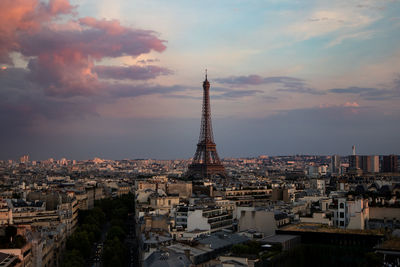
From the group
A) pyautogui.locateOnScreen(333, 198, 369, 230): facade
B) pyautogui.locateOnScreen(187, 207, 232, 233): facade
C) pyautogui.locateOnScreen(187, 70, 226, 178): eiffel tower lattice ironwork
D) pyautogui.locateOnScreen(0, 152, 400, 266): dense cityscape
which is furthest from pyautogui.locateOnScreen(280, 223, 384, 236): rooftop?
pyautogui.locateOnScreen(187, 70, 226, 178): eiffel tower lattice ironwork

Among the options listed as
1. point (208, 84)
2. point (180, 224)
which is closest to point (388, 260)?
point (180, 224)

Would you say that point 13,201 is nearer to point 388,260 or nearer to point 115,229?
point 115,229

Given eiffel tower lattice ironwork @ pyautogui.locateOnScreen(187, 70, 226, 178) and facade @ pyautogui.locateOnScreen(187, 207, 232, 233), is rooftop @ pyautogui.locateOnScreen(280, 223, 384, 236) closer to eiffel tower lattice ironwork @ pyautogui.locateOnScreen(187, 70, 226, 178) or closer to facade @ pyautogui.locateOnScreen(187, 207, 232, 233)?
facade @ pyautogui.locateOnScreen(187, 207, 232, 233)

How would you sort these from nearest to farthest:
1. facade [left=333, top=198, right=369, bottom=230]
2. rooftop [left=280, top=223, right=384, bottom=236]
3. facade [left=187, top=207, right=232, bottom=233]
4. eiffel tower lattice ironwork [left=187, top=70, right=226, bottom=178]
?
1. rooftop [left=280, top=223, right=384, bottom=236]
2. facade [left=333, top=198, right=369, bottom=230]
3. facade [left=187, top=207, right=232, bottom=233]
4. eiffel tower lattice ironwork [left=187, top=70, right=226, bottom=178]

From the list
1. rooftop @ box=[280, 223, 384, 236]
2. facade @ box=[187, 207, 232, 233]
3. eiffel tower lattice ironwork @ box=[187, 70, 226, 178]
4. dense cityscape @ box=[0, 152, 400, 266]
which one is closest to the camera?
dense cityscape @ box=[0, 152, 400, 266]

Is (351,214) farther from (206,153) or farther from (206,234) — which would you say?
(206,153)

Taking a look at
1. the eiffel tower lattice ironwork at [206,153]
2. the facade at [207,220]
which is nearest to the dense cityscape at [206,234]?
the facade at [207,220]

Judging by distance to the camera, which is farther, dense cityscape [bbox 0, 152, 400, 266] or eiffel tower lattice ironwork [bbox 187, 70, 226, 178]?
eiffel tower lattice ironwork [bbox 187, 70, 226, 178]

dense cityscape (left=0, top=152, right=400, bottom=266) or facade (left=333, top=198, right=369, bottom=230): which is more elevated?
facade (left=333, top=198, right=369, bottom=230)

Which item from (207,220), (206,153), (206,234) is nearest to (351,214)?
(206,234)

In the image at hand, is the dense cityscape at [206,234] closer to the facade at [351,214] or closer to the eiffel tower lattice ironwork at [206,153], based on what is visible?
the facade at [351,214]
